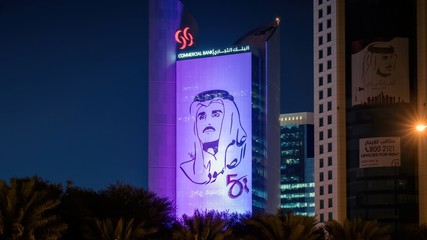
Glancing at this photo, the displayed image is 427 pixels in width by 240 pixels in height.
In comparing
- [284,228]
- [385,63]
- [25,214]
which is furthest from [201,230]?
[385,63]

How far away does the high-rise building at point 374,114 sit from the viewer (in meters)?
138

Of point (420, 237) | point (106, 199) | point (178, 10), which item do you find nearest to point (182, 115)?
point (178, 10)

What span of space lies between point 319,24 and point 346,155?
21.8 m

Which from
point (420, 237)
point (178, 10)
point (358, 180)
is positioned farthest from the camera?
point (178, 10)

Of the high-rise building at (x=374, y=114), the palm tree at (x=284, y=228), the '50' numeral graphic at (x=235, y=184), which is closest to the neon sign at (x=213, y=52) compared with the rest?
the '50' numeral graphic at (x=235, y=184)

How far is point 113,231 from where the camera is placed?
243 ft

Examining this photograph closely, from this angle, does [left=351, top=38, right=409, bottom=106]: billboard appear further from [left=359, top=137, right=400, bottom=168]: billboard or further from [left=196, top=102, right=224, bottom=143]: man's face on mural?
[left=196, top=102, right=224, bottom=143]: man's face on mural

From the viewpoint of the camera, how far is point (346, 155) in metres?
142

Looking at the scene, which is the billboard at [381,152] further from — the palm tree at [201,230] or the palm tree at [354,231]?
the palm tree at [201,230]

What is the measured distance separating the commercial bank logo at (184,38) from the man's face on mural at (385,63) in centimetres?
5358

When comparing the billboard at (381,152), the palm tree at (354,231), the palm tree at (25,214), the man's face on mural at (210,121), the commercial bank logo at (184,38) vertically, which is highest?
the commercial bank logo at (184,38)

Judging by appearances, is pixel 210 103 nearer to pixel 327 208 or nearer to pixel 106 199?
pixel 327 208

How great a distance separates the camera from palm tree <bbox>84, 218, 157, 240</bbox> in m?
73.3

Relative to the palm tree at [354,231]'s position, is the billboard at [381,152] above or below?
above
